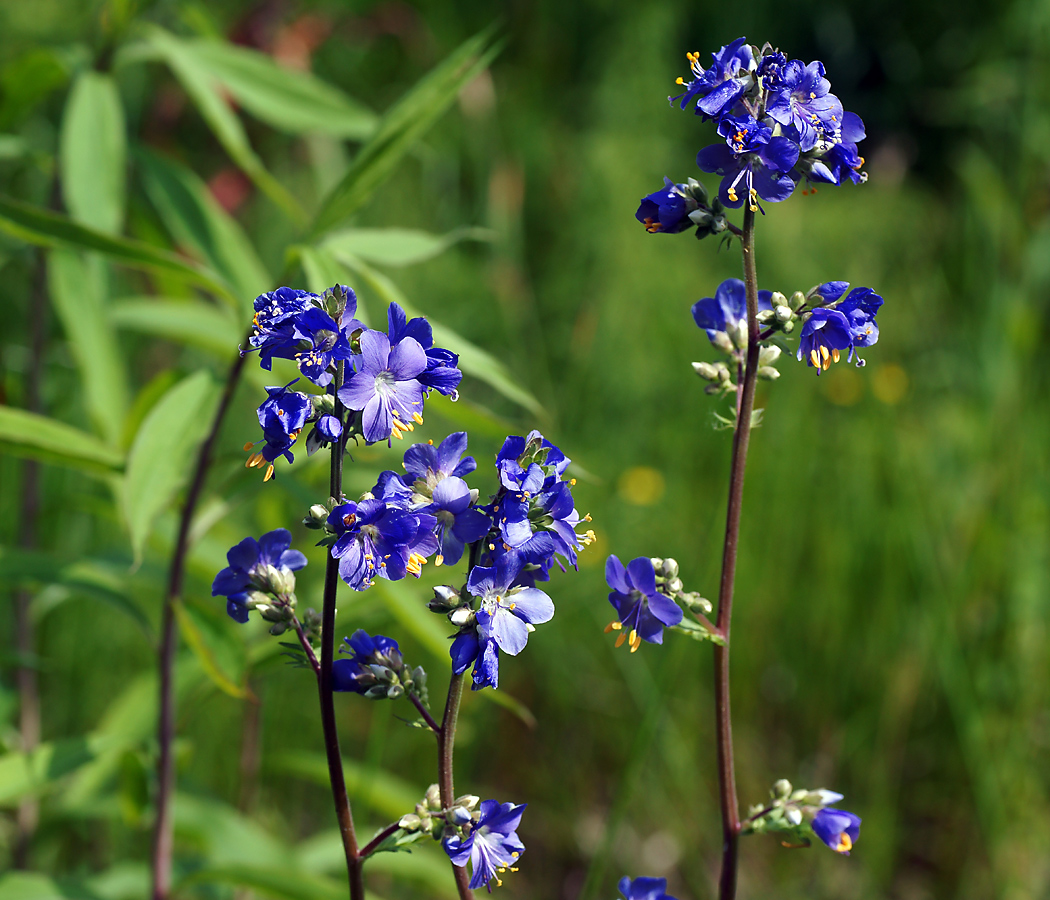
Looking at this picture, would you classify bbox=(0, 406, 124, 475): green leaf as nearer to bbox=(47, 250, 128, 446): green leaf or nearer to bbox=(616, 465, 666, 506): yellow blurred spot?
bbox=(47, 250, 128, 446): green leaf

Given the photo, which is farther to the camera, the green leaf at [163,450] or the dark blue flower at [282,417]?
the green leaf at [163,450]

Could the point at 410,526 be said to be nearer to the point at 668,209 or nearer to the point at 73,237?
the point at 668,209

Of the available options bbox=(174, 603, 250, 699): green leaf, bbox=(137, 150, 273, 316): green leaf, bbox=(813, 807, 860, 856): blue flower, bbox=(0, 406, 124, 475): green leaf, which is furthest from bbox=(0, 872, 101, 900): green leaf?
bbox=(813, 807, 860, 856): blue flower

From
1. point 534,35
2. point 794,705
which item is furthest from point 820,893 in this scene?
point 534,35

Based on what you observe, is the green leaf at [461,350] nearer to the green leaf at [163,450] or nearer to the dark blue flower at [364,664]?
the green leaf at [163,450]

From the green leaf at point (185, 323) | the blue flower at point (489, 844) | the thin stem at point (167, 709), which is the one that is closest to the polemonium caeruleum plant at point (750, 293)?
the blue flower at point (489, 844)

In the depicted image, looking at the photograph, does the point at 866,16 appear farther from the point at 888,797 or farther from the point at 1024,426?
the point at 888,797

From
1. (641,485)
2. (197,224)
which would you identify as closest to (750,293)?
(197,224)
